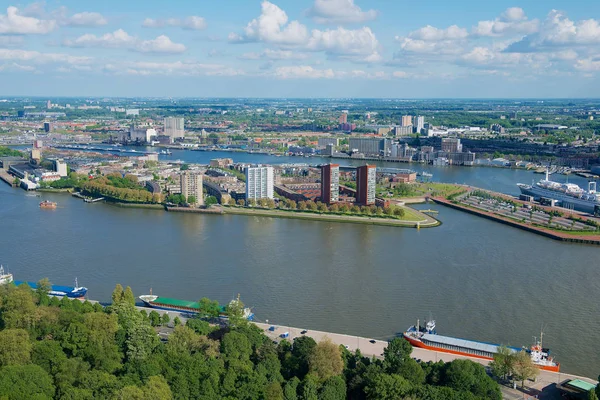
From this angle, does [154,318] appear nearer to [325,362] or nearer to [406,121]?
[325,362]

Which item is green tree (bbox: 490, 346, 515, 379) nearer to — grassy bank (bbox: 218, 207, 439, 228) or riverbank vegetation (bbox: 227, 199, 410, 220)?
grassy bank (bbox: 218, 207, 439, 228)

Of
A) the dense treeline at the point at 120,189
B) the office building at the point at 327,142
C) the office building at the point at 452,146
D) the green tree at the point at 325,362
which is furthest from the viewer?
the office building at the point at 327,142

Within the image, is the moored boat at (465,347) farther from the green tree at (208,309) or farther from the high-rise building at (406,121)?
the high-rise building at (406,121)

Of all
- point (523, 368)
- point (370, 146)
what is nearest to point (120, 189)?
point (523, 368)

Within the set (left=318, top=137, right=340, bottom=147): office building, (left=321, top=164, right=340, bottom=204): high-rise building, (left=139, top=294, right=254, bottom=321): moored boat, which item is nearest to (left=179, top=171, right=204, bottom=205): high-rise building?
(left=321, top=164, right=340, bottom=204): high-rise building

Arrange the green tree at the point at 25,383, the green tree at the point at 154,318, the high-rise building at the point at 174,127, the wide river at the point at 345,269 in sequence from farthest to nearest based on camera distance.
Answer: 1. the high-rise building at the point at 174,127
2. the wide river at the point at 345,269
3. the green tree at the point at 154,318
4. the green tree at the point at 25,383

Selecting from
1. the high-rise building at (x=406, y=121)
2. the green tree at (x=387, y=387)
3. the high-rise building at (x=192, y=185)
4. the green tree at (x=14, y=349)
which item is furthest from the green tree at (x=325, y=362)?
the high-rise building at (x=406, y=121)
